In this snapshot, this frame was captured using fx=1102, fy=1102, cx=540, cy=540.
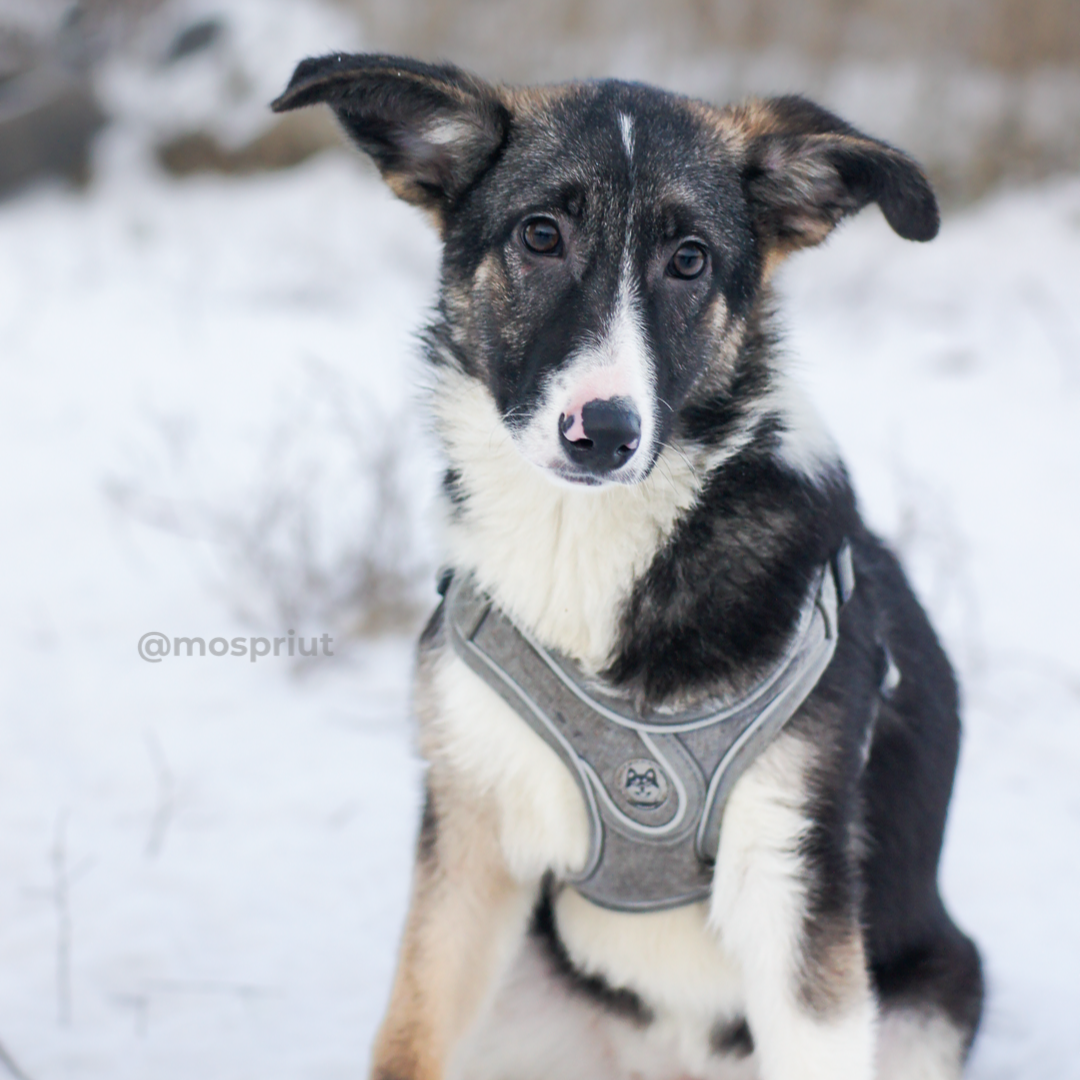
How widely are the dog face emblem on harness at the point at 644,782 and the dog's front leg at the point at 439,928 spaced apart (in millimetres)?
285

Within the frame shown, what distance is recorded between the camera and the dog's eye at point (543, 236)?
1.95m

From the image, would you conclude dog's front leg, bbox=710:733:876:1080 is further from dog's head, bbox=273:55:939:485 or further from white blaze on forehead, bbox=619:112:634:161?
white blaze on forehead, bbox=619:112:634:161

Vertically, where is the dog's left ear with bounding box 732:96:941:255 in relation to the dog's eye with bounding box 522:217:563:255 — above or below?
above

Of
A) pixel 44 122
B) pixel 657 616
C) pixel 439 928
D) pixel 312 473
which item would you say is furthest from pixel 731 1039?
pixel 44 122

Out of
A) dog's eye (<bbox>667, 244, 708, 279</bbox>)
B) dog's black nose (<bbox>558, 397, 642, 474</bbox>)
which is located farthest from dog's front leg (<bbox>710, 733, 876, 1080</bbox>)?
dog's eye (<bbox>667, 244, 708, 279</bbox>)

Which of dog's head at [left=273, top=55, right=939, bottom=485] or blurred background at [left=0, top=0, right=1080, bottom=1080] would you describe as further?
blurred background at [left=0, top=0, right=1080, bottom=1080]

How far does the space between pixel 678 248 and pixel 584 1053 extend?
1.64 meters

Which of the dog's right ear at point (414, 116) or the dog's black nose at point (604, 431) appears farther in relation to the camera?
the dog's right ear at point (414, 116)

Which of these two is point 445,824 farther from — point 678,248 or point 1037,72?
point 1037,72

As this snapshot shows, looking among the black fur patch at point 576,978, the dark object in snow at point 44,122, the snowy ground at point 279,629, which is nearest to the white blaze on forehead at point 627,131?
the snowy ground at point 279,629

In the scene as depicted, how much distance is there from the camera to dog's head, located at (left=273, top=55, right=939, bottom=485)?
1841mm

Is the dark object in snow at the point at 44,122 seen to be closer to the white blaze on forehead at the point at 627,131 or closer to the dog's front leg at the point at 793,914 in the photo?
the white blaze on forehead at the point at 627,131

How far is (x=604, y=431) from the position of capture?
1697 millimetres

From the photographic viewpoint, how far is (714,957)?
2.01 metres
